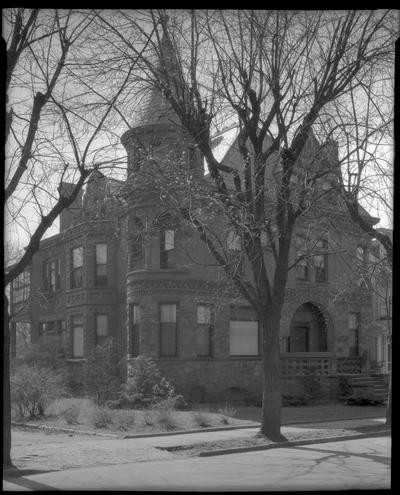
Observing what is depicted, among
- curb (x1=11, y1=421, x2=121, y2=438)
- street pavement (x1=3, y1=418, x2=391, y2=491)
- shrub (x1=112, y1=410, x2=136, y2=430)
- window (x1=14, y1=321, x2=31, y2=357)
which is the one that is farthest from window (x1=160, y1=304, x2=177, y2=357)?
street pavement (x1=3, y1=418, x2=391, y2=491)

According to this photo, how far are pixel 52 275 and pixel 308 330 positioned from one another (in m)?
13.1

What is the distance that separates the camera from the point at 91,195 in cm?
1436

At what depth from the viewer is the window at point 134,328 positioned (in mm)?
25953

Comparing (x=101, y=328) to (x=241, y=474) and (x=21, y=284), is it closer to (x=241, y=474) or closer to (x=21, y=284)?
(x=21, y=284)

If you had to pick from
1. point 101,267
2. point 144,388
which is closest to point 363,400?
point 144,388

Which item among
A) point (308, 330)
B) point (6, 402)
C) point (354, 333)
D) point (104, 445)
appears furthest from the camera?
point (354, 333)

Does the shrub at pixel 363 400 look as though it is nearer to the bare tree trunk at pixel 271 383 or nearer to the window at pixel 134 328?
the window at pixel 134 328

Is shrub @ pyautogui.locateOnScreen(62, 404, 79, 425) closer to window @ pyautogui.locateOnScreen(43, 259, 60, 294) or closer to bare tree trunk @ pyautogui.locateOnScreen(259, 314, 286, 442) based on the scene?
bare tree trunk @ pyautogui.locateOnScreen(259, 314, 286, 442)

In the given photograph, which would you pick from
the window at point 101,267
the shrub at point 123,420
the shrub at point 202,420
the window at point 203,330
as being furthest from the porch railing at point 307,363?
the shrub at point 123,420

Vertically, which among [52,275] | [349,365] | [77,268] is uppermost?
[77,268]

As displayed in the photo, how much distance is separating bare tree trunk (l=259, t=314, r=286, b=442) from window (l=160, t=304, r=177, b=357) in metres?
10.7

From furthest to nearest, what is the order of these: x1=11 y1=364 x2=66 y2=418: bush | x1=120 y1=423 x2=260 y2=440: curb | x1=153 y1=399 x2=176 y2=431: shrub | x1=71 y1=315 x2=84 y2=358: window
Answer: x1=71 y1=315 x2=84 y2=358: window → x1=11 y1=364 x2=66 y2=418: bush → x1=153 y1=399 x2=176 y2=431: shrub → x1=120 y1=423 x2=260 y2=440: curb

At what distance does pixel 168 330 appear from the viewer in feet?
83.6

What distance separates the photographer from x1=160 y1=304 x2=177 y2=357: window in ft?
83.3
